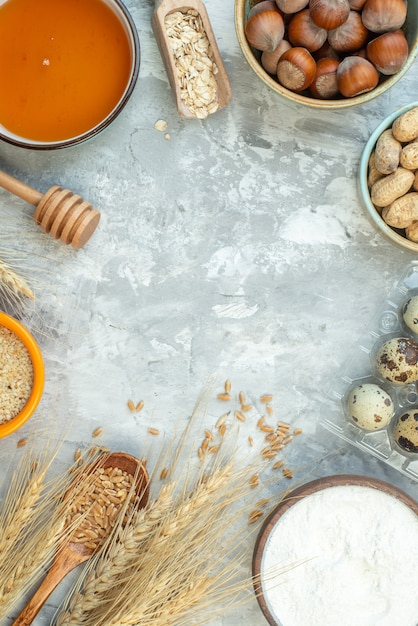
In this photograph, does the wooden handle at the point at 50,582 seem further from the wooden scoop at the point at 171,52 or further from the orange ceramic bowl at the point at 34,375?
the wooden scoop at the point at 171,52

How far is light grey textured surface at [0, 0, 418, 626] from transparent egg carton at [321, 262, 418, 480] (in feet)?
0.08

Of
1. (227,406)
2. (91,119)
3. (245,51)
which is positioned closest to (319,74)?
(245,51)

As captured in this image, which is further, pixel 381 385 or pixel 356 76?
pixel 381 385

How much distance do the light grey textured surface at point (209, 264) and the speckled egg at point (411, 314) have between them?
0.10 metres

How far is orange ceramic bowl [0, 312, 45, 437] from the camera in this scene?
1.52 m

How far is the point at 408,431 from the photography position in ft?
5.05

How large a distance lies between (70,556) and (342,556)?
2.04ft

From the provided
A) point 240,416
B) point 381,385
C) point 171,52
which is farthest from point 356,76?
point 240,416

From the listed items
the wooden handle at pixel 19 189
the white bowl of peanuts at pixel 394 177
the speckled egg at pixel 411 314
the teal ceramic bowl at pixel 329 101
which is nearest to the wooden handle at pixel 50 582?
the wooden handle at pixel 19 189

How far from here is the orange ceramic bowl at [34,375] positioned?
4.99ft

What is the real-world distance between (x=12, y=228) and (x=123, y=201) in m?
0.27

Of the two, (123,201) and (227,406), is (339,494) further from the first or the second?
(123,201)

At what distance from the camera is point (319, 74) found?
1491 mm

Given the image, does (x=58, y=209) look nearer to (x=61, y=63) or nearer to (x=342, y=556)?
(x=61, y=63)
